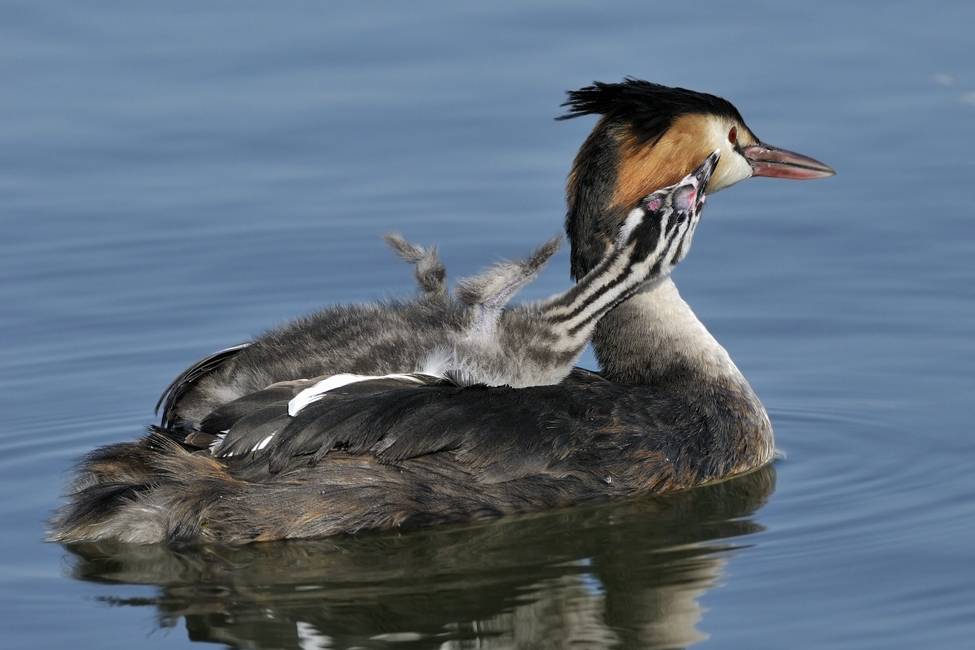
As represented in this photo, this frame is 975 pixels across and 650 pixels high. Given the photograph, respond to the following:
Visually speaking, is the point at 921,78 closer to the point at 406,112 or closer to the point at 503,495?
the point at 406,112

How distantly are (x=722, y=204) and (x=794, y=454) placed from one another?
2.87 metres

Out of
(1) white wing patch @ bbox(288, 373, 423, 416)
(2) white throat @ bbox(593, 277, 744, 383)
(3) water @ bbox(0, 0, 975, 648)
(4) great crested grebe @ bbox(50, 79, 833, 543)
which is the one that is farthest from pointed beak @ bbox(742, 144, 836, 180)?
(1) white wing patch @ bbox(288, 373, 423, 416)

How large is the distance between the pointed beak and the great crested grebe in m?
0.02

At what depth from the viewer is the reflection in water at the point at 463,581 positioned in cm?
743

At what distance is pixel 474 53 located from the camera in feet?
43.1

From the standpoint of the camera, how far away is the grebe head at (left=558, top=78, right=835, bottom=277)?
362 inches

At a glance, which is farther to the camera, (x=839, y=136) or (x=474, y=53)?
(x=474, y=53)

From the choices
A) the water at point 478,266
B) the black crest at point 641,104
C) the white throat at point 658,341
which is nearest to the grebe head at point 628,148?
the black crest at point 641,104

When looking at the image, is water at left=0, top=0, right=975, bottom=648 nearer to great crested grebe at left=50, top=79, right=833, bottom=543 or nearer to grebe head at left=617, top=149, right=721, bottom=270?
great crested grebe at left=50, top=79, right=833, bottom=543

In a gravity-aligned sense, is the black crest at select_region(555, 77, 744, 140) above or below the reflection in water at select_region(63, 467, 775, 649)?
above

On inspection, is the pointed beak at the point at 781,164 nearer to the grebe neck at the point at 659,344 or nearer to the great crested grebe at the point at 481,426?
the great crested grebe at the point at 481,426

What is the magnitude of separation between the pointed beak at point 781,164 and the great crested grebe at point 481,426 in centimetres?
2

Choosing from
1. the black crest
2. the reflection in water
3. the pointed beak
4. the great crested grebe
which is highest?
the black crest

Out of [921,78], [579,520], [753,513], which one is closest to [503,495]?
[579,520]
